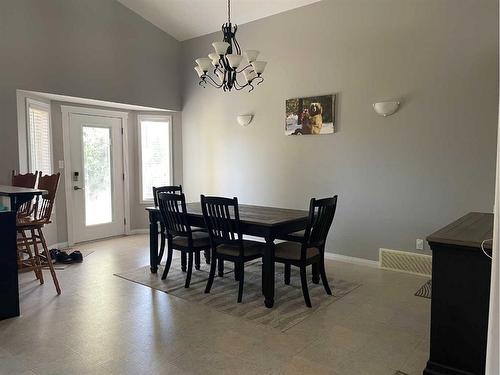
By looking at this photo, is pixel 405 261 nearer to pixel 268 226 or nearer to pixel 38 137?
pixel 268 226

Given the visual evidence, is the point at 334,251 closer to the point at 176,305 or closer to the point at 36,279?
the point at 176,305

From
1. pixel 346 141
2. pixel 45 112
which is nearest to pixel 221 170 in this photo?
pixel 346 141

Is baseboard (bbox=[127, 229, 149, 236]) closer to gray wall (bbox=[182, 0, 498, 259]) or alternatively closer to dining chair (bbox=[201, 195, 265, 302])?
gray wall (bbox=[182, 0, 498, 259])

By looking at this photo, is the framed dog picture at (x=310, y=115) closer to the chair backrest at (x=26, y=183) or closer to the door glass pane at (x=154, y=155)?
the door glass pane at (x=154, y=155)

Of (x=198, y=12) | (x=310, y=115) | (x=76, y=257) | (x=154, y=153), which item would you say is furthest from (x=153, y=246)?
(x=198, y=12)

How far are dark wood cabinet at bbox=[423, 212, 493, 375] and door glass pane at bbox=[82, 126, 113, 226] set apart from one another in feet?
16.7

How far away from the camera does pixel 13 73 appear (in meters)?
4.32

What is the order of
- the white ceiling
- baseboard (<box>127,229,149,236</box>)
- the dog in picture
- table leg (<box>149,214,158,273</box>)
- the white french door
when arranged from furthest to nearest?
baseboard (<box>127,229,149,236</box>), the white french door, the white ceiling, the dog in picture, table leg (<box>149,214,158,273</box>)

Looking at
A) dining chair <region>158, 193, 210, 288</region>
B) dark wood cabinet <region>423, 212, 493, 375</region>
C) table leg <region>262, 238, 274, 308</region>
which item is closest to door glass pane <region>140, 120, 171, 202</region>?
dining chair <region>158, 193, 210, 288</region>

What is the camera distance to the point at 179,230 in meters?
3.87

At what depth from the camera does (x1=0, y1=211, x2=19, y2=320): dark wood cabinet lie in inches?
115

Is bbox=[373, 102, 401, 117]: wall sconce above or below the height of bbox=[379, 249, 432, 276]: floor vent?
above

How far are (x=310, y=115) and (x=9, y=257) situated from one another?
358cm

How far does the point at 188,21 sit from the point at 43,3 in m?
1.94
